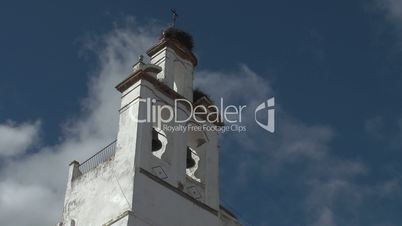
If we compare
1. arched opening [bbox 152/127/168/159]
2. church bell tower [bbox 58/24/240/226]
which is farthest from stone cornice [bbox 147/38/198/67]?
arched opening [bbox 152/127/168/159]

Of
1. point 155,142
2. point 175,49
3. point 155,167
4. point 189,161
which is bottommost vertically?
point 155,167

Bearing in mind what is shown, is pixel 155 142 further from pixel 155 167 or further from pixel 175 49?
pixel 175 49

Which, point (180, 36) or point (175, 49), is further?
point (180, 36)

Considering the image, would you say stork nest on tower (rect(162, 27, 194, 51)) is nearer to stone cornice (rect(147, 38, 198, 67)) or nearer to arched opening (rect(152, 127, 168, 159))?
stone cornice (rect(147, 38, 198, 67))

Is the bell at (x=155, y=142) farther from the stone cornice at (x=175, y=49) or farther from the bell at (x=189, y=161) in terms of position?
the stone cornice at (x=175, y=49)

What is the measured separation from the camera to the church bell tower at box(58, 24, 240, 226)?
1638 cm

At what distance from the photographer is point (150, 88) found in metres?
18.5

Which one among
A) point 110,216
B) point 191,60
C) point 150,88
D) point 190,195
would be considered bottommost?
point 110,216

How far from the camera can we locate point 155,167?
17266 mm

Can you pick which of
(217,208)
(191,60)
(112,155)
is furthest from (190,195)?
(191,60)

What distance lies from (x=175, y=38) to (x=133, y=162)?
5.15 meters

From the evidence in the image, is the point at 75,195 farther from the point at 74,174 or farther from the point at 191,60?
the point at 191,60

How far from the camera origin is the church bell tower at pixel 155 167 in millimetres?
16375

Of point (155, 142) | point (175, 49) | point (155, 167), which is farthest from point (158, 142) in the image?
point (175, 49)
